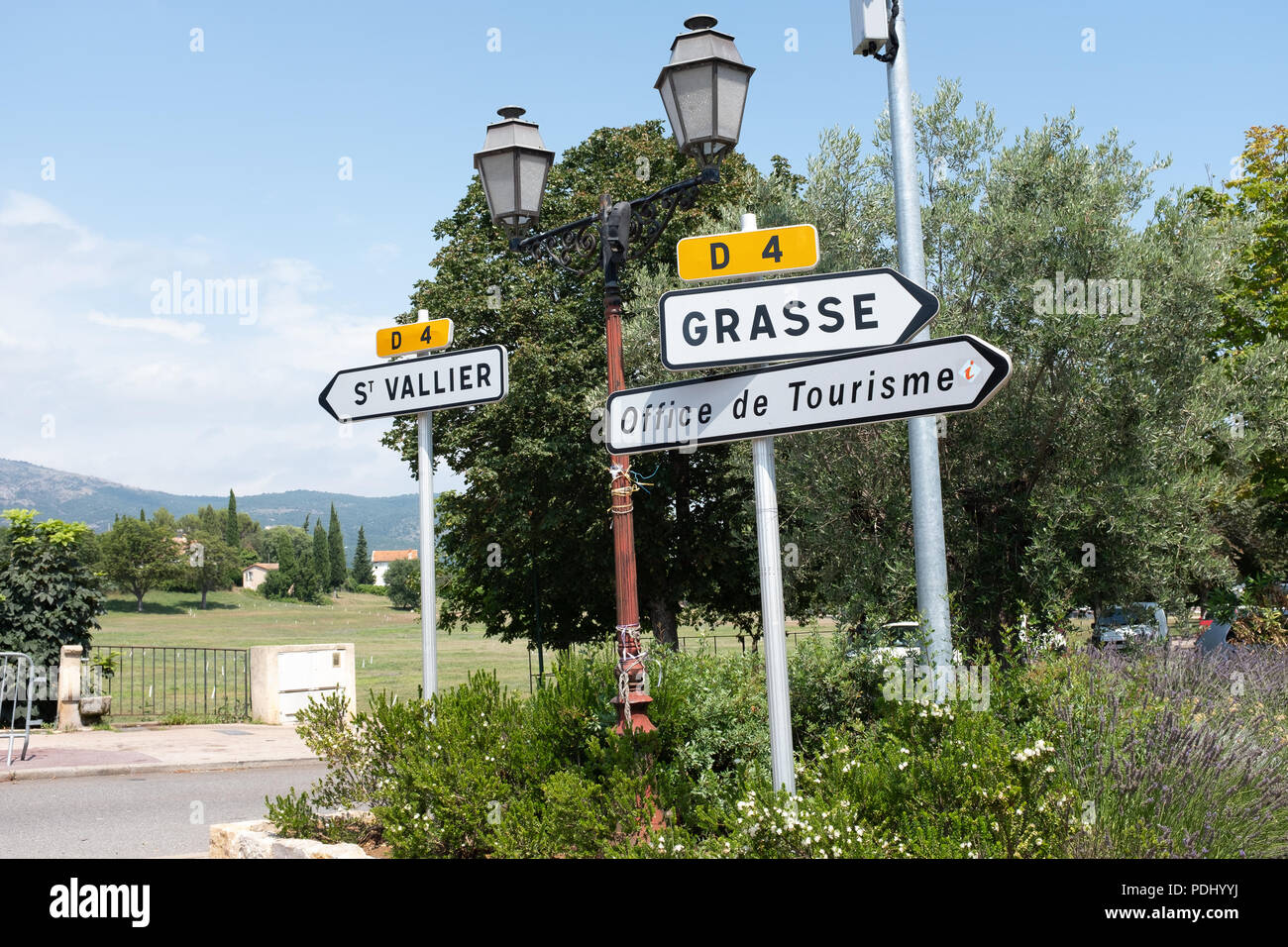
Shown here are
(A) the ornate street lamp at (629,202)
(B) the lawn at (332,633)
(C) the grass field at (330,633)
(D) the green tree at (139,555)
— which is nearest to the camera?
(A) the ornate street lamp at (629,202)

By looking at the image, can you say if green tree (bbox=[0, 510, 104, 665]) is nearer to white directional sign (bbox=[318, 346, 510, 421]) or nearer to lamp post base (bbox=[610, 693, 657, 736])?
white directional sign (bbox=[318, 346, 510, 421])

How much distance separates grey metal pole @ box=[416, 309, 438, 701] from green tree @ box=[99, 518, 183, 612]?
11381 centimetres

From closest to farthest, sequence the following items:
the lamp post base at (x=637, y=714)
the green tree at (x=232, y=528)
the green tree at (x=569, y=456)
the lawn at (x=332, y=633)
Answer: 1. the lamp post base at (x=637, y=714)
2. the green tree at (x=569, y=456)
3. the lawn at (x=332, y=633)
4. the green tree at (x=232, y=528)

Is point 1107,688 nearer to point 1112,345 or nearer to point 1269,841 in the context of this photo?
point 1269,841

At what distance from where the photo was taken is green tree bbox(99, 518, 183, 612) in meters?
106

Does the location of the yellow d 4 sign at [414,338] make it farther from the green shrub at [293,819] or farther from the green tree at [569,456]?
the green tree at [569,456]

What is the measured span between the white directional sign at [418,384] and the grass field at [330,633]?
1214 centimetres

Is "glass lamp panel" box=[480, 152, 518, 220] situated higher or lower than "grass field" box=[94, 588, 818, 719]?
higher

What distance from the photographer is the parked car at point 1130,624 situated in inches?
317

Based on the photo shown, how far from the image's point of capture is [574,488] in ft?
63.2

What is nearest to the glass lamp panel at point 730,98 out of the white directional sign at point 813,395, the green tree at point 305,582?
the white directional sign at point 813,395

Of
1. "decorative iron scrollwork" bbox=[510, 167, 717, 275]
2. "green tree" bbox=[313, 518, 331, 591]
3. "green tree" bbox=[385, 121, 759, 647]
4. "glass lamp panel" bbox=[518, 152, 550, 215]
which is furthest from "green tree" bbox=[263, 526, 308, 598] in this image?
"glass lamp panel" bbox=[518, 152, 550, 215]
